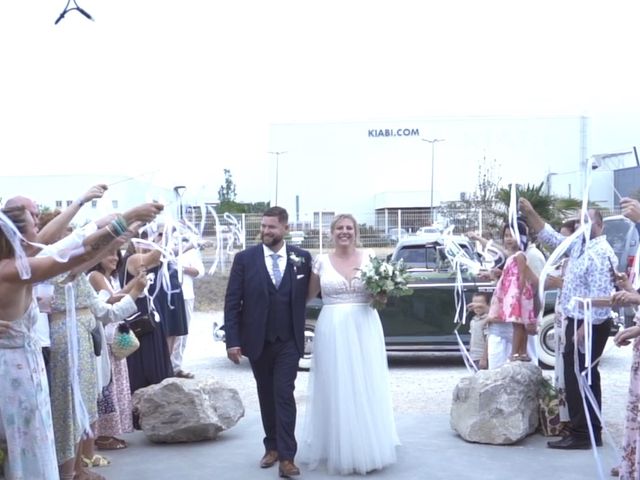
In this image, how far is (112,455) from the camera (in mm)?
7250

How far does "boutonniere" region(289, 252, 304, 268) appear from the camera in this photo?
22.2 ft

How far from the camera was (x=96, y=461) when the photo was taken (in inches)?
272

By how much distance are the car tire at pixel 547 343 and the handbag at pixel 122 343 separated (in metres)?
6.53

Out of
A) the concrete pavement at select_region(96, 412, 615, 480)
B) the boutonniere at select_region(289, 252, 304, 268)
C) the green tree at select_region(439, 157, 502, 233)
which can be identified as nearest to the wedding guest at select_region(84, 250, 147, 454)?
the concrete pavement at select_region(96, 412, 615, 480)

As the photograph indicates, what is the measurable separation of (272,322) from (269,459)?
1173mm

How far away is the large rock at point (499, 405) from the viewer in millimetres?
7293

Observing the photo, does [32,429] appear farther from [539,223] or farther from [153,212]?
[539,223]

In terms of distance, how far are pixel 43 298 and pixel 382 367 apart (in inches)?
110

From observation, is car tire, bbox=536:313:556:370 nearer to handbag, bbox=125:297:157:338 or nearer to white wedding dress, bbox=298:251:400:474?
white wedding dress, bbox=298:251:400:474

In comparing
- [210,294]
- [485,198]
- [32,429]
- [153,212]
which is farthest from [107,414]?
[485,198]

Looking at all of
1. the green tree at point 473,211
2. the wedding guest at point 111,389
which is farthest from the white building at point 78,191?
the green tree at point 473,211

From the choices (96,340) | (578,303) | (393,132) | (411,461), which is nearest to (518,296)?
(578,303)

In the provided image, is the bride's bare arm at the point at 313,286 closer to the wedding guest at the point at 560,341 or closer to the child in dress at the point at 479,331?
the wedding guest at the point at 560,341

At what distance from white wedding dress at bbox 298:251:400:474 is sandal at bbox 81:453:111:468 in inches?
68.4
